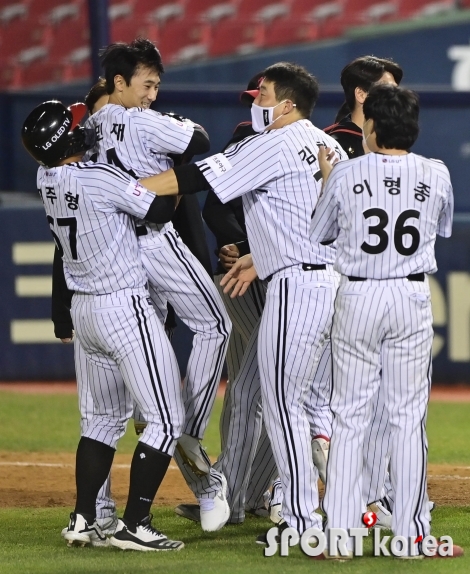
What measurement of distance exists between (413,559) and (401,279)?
955 millimetres

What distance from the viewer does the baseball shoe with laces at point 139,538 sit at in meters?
4.21

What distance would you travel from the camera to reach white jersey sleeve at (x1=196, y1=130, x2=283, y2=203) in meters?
4.13

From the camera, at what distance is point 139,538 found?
13.8 feet

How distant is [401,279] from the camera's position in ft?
12.5

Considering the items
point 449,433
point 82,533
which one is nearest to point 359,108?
point 82,533

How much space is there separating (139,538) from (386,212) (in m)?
1.52

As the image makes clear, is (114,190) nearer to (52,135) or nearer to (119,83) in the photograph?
(52,135)

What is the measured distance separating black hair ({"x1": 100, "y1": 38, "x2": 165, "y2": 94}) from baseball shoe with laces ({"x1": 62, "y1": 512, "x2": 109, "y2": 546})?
1704mm

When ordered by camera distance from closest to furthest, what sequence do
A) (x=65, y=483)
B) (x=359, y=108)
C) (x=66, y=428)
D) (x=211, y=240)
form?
(x=359, y=108) < (x=65, y=483) < (x=66, y=428) < (x=211, y=240)

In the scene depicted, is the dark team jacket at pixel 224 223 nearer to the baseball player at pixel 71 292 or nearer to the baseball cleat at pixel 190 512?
the baseball player at pixel 71 292

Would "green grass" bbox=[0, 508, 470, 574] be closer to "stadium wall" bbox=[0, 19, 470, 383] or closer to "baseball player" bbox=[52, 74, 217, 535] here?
"baseball player" bbox=[52, 74, 217, 535]

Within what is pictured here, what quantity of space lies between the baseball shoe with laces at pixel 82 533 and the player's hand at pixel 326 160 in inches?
62.8

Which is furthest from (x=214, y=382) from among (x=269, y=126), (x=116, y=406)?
(x=269, y=126)

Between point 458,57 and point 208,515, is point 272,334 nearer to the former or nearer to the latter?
point 208,515
